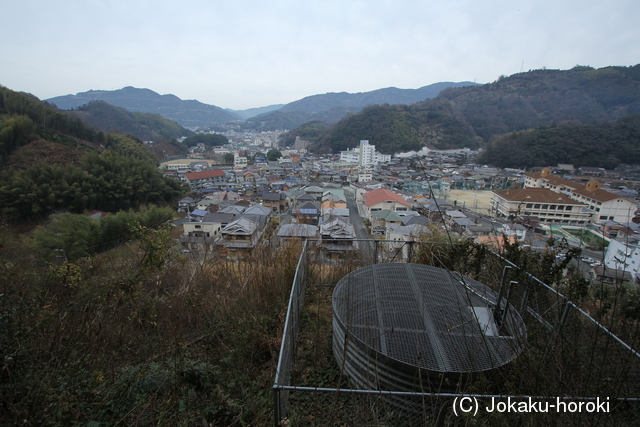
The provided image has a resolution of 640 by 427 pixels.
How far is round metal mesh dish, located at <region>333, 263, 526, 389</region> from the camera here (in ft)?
4.39

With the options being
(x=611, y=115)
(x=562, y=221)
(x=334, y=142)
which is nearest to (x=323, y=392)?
(x=562, y=221)

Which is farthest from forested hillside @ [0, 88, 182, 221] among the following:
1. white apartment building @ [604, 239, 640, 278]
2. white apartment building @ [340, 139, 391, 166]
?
white apartment building @ [340, 139, 391, 166]

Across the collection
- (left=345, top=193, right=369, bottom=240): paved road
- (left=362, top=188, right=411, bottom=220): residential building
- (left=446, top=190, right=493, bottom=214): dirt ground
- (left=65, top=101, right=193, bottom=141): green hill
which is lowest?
(left=446, top=190, right=493, bottom=214): dirt ground

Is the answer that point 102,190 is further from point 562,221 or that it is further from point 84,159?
point 562,221

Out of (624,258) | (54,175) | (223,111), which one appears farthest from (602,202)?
(223,111)

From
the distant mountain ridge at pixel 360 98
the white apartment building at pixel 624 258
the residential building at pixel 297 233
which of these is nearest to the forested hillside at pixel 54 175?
the residential building at pixel 297 233

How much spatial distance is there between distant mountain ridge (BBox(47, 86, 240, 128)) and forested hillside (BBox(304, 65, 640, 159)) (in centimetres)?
9490

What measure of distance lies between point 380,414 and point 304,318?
118 cm

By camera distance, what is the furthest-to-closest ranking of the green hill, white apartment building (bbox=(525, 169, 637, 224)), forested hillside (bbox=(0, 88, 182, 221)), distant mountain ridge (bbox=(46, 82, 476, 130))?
distant mountain ridge (bbox=(46, 82, 476, 130)) < the green hill < white apartment building (bbox=(525, 169, 637, 224)) < forested hillside (bbox=(0, 88, 182, 221))

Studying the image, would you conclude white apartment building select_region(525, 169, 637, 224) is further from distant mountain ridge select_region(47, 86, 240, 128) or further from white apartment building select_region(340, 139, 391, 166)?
distant mountain ridge select_region(47, 86, 240, 128)

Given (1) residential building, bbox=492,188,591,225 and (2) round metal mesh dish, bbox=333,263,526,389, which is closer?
(2) round metal mesh dish, bbox=333,263,526,389

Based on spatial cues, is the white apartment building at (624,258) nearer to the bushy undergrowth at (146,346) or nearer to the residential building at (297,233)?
the bushy undergrowth at (146,346)

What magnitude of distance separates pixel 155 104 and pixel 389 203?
6051 inches

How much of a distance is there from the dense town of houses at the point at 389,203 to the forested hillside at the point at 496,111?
8.00m
